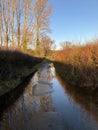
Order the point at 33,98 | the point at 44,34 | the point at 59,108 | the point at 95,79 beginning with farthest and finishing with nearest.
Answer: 1. the point at 44,34
2. the point at 95,79
3. the point at 33,98
4. the point at 59,108

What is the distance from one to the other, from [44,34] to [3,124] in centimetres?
2414

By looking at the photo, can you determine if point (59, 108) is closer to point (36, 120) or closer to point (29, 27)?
point (36, 120)

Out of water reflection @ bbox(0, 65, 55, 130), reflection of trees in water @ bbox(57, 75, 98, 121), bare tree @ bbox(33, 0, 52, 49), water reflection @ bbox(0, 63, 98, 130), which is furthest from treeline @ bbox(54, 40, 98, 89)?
bare tree @ bbox(33, 0, 52, 49)

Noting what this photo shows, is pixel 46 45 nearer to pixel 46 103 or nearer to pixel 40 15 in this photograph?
pixel 40 15

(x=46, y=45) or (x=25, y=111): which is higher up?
(x=46, y=45)

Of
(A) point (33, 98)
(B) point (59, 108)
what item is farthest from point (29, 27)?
(B) point (59, 108)

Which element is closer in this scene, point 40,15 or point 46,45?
point 40,15

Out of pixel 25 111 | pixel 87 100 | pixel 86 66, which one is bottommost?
pixel 25 111

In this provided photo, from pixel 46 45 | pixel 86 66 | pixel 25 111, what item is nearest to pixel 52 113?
pixel 25 111

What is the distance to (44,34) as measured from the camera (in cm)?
2862

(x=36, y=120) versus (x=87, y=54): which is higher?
(x=87, y=54)

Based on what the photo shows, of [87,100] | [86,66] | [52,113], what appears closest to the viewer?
[52,113]

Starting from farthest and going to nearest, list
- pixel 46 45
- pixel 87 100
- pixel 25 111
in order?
pixel 46 45 → pixel 87 100 → pixel 25 111

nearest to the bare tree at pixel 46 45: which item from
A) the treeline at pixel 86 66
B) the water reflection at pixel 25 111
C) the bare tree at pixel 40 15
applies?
the bare tree at pixel 40 15
